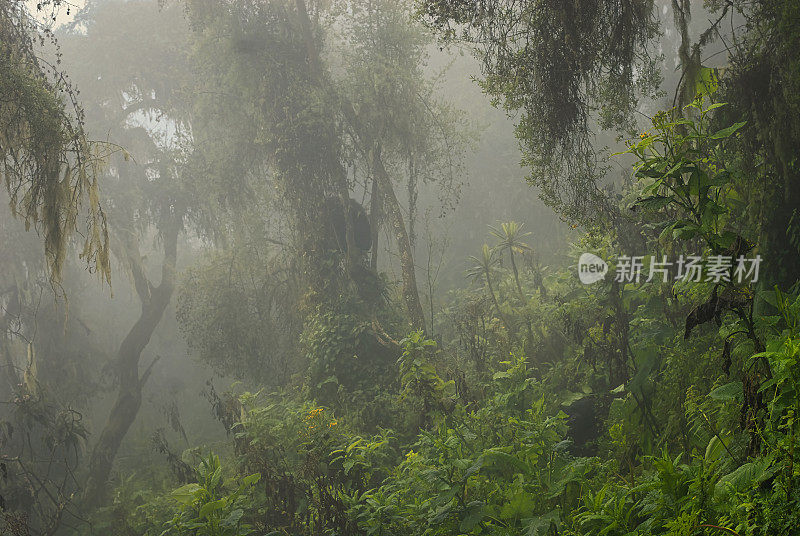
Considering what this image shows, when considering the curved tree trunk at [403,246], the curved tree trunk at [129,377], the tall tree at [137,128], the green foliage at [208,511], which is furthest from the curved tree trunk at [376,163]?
the curved tree trunk at [129,377]

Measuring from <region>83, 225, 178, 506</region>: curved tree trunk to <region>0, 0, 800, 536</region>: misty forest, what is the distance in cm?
7

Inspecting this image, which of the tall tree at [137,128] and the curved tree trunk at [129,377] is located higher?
the tall tree at [137,128]

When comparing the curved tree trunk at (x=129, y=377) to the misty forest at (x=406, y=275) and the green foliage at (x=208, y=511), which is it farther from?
the green foliage at (x=208, y=511)

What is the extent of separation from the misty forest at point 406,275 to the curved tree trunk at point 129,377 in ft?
0.24

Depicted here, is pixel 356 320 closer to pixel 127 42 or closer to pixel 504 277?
pixel 504 277

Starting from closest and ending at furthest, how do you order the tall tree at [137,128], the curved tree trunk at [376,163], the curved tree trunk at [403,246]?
the curved tree trunk at [403,246]
the curved tree trunk at [376,163]
the tall tree at [137,128]

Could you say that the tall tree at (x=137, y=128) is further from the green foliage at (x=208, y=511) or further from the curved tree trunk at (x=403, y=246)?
the green foliage at (x=208, y=511)

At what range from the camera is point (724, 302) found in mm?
2895

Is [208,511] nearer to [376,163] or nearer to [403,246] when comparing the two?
[403,246]

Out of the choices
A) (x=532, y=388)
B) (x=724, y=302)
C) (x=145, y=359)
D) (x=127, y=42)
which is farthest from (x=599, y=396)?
(x=145, y=359)

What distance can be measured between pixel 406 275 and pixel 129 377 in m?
8.54

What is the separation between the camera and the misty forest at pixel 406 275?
3.64 meters

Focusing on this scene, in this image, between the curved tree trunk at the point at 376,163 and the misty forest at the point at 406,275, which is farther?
the curved tree trunk at the point at 376,163

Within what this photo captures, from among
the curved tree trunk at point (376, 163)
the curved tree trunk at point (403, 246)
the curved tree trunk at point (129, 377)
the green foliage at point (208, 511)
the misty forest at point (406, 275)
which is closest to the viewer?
the misty forest at point (406, 275)
